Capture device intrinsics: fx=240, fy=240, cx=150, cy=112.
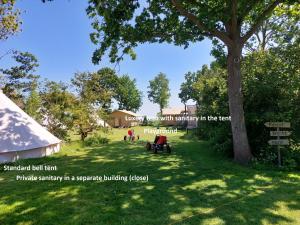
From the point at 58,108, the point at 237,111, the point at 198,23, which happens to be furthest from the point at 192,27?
the point at 58,108

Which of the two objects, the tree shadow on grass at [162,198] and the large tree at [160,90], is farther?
the large tree at [160,90]

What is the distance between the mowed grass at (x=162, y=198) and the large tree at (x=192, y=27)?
3.13 m

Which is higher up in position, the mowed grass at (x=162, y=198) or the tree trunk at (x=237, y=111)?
the tree trunk at (x=237, y=111)

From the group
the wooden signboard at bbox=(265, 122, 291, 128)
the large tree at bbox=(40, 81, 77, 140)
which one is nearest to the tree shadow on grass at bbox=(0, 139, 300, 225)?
the wooden signboard at bbox=(265, 122, 291, 128)

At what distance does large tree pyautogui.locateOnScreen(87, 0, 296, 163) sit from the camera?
10.2 meters

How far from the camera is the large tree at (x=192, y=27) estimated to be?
1017cm

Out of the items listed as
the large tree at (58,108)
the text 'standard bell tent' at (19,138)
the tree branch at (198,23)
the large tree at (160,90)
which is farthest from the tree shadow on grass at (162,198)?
the large tree at (160,90)

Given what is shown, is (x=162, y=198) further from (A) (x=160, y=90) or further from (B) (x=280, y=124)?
(A) (x=160, y=90)

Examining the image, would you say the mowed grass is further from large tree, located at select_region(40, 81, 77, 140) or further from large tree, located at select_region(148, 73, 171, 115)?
large tree, located at select_region(148, 73, 171, 115)

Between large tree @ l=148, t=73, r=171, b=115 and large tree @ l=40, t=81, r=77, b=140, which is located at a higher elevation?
large tree @ l=148, t=73, r=171, b=115

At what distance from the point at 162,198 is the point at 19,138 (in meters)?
9.03

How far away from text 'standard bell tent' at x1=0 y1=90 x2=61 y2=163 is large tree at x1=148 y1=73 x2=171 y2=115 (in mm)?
66798

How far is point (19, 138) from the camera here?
12.1m

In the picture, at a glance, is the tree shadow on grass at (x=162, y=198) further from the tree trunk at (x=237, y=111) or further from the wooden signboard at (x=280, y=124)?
the wooden signboard at (x=280, y=124)
